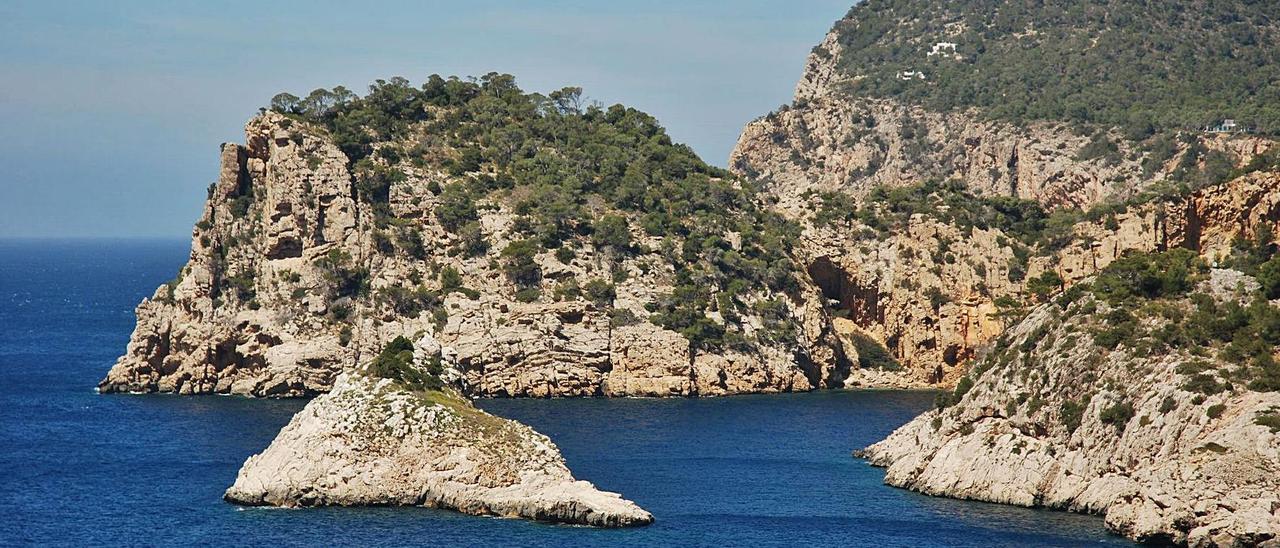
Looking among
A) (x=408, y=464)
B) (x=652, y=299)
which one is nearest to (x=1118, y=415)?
(x=408, y=464)

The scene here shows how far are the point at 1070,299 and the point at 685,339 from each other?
113 feet

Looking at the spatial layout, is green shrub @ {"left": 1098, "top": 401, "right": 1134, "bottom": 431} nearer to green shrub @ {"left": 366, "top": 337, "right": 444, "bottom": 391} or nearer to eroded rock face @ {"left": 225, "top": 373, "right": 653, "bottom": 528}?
eroded rock face @ {"left": 225, "top": 373, "right": 653, "bottom": 528}

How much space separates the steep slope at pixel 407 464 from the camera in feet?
278

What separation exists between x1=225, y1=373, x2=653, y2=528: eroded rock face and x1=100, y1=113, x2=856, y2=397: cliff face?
35.3 m

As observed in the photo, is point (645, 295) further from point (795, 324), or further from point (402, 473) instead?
point (402, 473)

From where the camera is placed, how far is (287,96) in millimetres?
140500

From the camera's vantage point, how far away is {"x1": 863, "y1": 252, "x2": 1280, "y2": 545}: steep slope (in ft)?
254

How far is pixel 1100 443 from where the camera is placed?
281 ft

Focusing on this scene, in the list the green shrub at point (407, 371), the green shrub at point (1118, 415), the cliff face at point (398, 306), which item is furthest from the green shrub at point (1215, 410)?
the cliff face at point (398, 306)

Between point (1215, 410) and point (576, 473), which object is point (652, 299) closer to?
point (576, 473)

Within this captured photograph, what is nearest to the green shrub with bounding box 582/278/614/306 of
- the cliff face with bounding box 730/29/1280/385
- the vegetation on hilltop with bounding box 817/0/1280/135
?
the cliff face with bounding box 730/29/1280/385

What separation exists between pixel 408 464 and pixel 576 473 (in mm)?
11099

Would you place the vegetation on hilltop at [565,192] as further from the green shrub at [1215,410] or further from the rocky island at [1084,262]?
the green shrub at [1215,410]

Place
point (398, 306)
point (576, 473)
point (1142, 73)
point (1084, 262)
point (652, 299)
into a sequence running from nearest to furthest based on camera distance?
point (576, 473), point (398, 306), point (652, 299), point (1084, 262), point (1142, 73)
